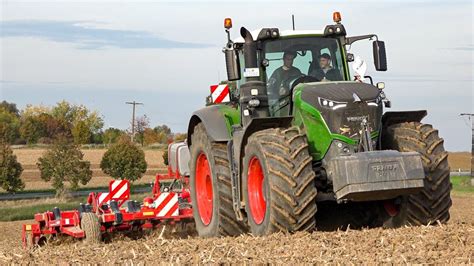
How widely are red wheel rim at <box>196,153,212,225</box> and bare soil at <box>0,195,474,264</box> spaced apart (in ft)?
7.76

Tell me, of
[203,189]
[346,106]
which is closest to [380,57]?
[346,106]

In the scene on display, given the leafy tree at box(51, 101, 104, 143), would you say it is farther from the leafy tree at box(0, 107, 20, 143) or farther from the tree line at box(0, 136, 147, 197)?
the tree line at box(0, 136, 147, 197)

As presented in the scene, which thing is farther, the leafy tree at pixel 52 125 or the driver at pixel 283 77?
the leafy tree at pixel 52 125

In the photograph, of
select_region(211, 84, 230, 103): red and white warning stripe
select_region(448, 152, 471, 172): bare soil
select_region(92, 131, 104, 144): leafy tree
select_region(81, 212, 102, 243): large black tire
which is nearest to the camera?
select_region(211, 84, 230, 103): red and white warning stripe

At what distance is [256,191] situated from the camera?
952 cm

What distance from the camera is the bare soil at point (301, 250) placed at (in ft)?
22.7

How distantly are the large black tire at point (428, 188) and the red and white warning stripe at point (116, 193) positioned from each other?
5.99 m

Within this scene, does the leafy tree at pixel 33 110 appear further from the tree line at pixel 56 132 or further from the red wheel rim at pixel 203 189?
the red wheel rim at pixel 203 189

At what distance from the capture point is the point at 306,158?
340 inches

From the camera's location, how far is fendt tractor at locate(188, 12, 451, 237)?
28.3 ft

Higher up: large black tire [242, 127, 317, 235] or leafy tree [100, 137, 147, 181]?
large black tire [242, 127, 317, 235]

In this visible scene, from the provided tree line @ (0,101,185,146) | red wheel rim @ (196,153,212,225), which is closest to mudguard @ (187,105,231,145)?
red wheel rim @ (196,153,212,225)

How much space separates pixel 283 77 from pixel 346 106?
3.81ft

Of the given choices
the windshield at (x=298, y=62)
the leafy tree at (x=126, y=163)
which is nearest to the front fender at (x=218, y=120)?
the windshield at (x=298, y=62)
